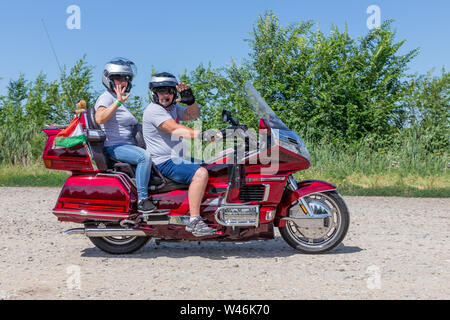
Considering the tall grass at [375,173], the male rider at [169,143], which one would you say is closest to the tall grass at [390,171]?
the tall grass at [375,173]

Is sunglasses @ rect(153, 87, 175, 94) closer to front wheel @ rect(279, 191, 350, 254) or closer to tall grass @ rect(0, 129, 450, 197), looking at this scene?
front wheel @ rect(279, 191, 350, 254)

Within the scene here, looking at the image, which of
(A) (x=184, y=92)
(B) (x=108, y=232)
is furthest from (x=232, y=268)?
(A) (x=184, y=92)

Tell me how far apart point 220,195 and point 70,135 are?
1841mm

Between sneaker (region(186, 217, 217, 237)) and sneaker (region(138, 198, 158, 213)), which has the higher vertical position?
sneaker (region(138, 198, 158, 213))

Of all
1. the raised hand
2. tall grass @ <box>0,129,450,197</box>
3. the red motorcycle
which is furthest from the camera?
tall grass @ <box>0,129,450,197</box>

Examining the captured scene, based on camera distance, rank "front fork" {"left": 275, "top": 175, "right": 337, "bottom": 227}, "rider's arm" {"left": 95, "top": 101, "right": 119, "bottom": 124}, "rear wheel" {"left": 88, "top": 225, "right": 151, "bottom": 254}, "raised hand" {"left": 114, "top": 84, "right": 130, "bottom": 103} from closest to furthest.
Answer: "rider's arm" {"left": 95, "top": 101, "right": 119, "bottom": 124} → "raised hand" {"left": 114, "top": 84, "right": 130, "bottom": 103} → "front fork" {"left": 275, "top": 175, "right": 337, "bottom": 227} → "rear wheel" {"left": 88, "top": 225, "right": 151, "bottom": 254}

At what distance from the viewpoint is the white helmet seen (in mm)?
6156

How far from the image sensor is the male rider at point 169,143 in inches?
239

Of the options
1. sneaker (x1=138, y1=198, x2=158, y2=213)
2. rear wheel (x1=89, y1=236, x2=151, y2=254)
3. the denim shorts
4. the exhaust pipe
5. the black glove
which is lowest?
rear wheel (x1=89, y1=236, x2=151, y2=254)

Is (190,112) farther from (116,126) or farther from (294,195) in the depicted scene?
(294,195)

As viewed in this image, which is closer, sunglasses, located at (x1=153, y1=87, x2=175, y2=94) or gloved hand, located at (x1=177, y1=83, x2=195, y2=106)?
sunglasses, located at (x1=153, y1=87, x2=175, y2=94)

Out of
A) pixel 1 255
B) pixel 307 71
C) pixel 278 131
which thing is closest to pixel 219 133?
pixel 278 131

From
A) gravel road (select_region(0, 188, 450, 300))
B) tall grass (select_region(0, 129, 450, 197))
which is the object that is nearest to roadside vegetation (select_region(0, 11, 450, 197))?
tall grass (select_region(0, 129, 450, 197))

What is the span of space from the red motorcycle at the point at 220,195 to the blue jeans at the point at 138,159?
12 cm
